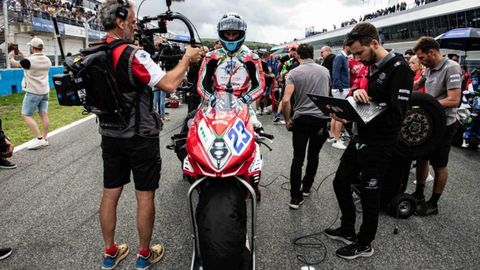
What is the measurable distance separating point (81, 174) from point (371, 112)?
4.20m

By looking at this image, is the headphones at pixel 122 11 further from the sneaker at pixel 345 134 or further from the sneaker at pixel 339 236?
the sneaker at pixel 345 134

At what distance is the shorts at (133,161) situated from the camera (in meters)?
2.69

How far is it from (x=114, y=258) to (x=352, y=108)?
7.63 ft

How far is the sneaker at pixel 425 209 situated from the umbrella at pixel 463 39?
6.82m

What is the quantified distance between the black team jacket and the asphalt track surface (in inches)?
44.0

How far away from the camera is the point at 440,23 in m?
31.5

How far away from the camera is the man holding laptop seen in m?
2.75

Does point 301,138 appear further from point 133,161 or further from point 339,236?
point 133,161

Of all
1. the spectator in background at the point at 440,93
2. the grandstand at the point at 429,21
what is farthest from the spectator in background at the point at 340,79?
the grandstand at the point at 429,21

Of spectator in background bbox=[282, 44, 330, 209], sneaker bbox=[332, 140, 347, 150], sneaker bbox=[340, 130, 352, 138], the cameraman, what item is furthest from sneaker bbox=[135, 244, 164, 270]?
sneaker bbox=[340, 130, 352, 138]

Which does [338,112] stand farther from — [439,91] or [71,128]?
[71,128]

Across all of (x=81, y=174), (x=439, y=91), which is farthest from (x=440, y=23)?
(x=81, y=174)

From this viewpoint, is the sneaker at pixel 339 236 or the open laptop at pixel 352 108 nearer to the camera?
the open laptop at pixel 352 108

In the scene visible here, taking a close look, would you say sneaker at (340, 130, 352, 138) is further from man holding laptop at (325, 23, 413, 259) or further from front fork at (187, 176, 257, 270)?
front fork at (187, 176, 257, 270)
